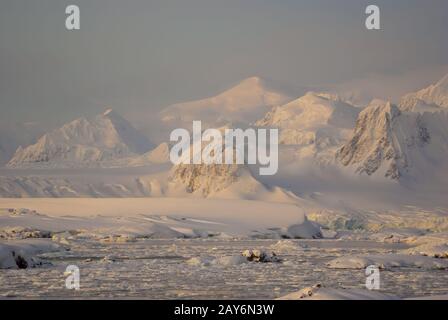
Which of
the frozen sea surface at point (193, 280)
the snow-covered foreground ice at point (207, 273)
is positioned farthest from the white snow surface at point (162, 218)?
the frozen sea surface at point (193, 280)

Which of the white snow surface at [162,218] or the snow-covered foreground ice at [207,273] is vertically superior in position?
the snow-covered foreground ice at [207,273]

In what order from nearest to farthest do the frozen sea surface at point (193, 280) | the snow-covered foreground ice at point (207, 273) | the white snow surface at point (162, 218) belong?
the frozen sea surface at point (193, 280) → the snow-covered foreground ice at point (207, 273) → the white snow surface at point (162, 218)

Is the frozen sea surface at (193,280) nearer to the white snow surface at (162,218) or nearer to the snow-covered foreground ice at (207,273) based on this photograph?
the snow-covered foreground ice at (207,273)

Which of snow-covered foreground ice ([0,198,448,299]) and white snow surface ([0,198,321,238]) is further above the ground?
snow-covered foreground ice ([0,198,448,299])

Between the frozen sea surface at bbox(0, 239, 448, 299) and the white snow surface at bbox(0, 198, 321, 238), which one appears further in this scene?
the white snow surface at bbox(0, 198, 321, 238)

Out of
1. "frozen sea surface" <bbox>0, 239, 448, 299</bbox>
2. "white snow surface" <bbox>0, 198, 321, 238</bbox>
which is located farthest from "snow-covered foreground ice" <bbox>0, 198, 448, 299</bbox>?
"white snow surface" <bbox>0, 198, 321, 238</bbox>

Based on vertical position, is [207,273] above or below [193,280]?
below

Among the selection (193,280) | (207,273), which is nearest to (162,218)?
(207,273)

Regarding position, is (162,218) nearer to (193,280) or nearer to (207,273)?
(207,273)

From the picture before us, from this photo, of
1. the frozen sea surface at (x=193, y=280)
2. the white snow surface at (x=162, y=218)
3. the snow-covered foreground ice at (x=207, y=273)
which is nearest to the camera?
the frozen sea surface at (x=193, y=280)

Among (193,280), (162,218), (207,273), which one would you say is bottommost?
(162,218)

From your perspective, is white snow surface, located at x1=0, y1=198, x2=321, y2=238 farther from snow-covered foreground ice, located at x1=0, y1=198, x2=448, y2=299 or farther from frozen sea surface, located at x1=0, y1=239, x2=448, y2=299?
frozen sea surface, located at x1=0, y1=239, x2=448, y2=299
